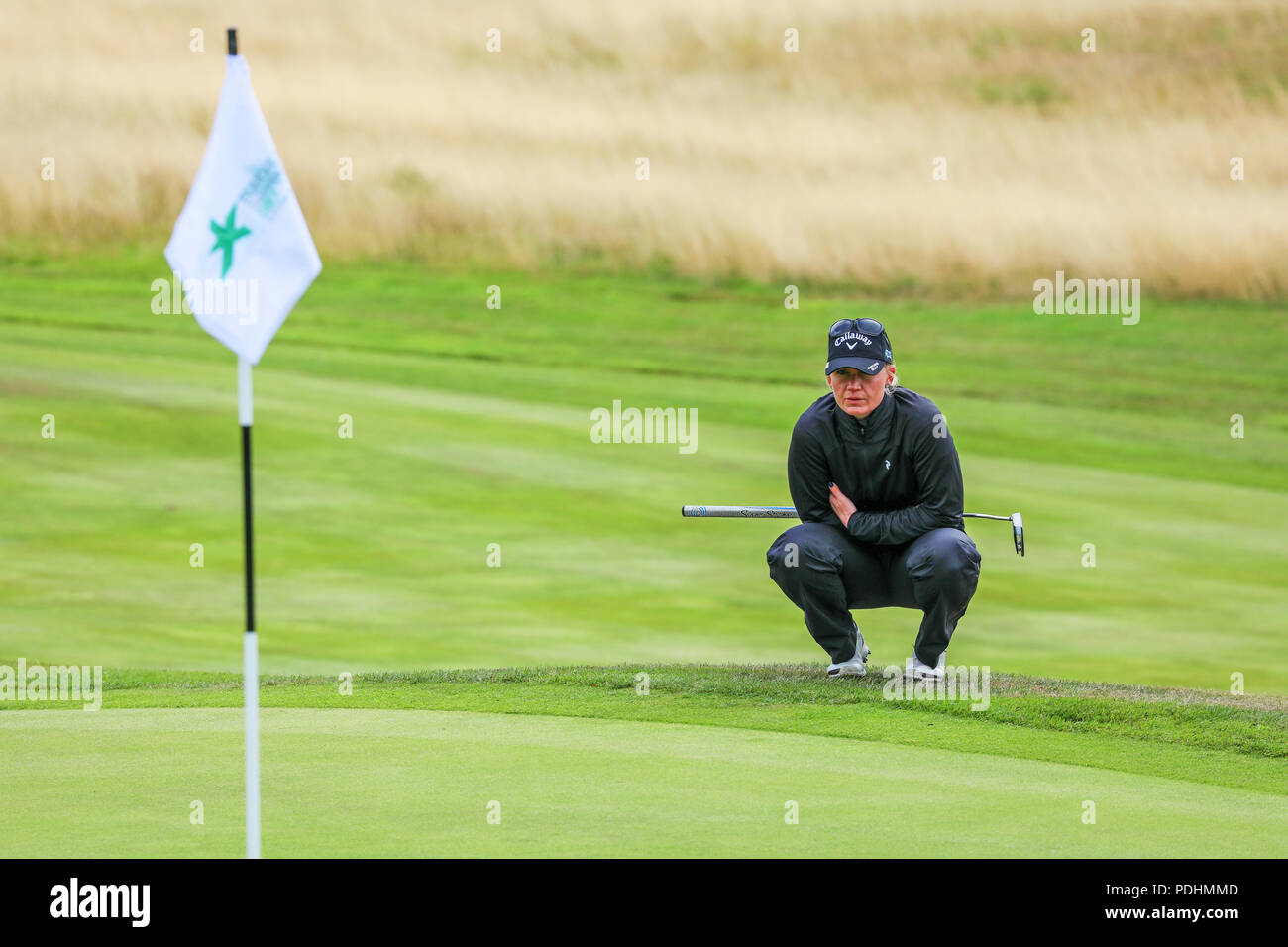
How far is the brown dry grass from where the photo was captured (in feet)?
65.5

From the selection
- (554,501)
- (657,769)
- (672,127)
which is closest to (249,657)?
(657,769)

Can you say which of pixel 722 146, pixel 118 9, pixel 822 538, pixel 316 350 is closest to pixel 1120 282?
pixel 722 146

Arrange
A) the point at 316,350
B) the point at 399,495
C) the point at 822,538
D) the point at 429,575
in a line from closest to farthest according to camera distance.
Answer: the point at 822,538 → the point at 429,575 → the point at 399,495 → the point at 316,350

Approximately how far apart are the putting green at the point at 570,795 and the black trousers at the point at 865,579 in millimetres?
1074

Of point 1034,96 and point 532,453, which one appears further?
point 1034,96

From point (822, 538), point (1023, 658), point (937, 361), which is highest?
point (937, 361)

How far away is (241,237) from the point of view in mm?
4070

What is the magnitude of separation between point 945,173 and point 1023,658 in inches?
498

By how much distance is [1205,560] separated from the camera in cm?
998

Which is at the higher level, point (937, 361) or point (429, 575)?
point (937, 361)

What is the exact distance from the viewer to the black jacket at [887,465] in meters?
6.24

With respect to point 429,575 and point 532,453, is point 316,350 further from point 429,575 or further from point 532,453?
point 429,575
